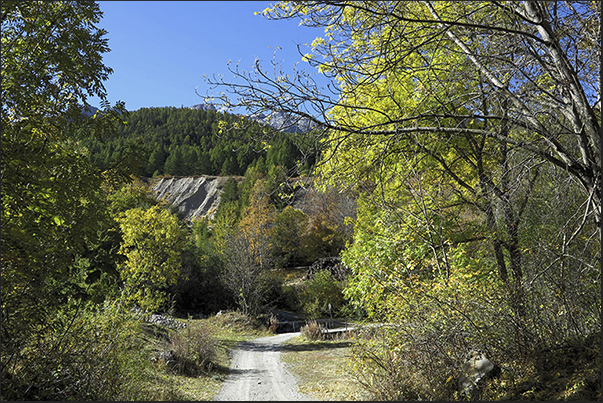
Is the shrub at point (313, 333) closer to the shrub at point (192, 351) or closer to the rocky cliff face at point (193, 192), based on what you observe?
the shrub at point (192, 351)

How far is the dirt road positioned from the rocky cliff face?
50.5m

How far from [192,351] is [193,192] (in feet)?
196

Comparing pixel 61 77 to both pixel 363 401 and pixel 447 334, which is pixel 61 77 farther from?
pixel 447 334

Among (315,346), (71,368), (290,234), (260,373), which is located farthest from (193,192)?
(71,368)

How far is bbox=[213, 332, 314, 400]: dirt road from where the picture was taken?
4590 millimetres

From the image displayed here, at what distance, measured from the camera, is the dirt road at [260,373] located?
4.59 m

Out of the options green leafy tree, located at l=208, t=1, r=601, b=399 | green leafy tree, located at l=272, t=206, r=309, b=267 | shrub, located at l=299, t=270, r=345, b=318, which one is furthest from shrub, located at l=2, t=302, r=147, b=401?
green leafy tree, located at l=272, t=206, r=309, b=267

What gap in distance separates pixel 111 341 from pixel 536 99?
18.5 ft

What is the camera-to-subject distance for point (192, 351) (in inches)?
344

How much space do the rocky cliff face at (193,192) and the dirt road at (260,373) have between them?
5049 centimetres

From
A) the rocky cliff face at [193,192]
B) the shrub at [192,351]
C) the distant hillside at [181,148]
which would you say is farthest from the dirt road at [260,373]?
the rocky cliff face at [193,192]

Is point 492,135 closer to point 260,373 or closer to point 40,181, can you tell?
point 40,181

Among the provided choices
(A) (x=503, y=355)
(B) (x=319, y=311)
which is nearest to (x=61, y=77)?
(A) (x=503, y=355)

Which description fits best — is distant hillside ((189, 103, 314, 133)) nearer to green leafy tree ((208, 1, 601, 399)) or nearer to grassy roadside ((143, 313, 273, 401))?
green leafy tree ((208, 1, 601, 399))
